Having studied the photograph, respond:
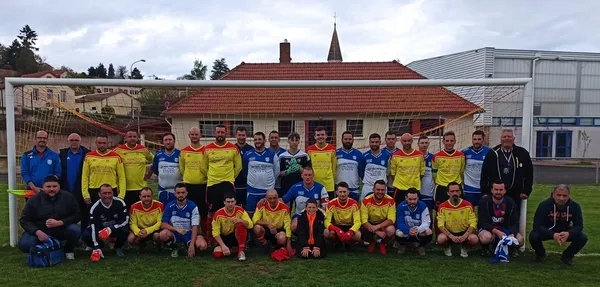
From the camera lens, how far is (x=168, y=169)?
18.5ft

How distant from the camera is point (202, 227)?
227 inches

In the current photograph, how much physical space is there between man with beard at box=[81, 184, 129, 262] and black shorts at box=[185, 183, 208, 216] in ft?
2.44

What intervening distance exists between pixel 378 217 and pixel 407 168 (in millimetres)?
688

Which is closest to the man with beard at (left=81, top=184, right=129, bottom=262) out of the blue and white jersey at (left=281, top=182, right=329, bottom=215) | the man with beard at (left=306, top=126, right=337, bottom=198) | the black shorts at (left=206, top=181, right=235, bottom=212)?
the black shorts at (left=206, top=181, right=235, bottom=212)

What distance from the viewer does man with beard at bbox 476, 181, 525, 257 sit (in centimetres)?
517

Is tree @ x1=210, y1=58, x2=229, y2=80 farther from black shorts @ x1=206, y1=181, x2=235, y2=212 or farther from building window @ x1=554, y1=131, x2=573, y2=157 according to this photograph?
black shorts @ x1=206, y1=181, x2=235, y2=212

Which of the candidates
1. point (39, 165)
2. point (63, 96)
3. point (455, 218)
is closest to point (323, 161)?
point (455, 218)

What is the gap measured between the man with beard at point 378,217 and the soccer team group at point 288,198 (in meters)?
0.01

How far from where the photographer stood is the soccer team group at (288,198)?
16.8ft

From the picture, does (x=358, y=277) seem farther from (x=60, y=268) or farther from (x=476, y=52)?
(x=476, y=52)

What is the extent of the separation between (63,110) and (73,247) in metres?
2.45

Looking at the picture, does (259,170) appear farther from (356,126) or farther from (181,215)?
(356,126)

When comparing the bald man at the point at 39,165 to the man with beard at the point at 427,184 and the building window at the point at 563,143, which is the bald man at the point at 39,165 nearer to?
the man with beard at the point at 427,184

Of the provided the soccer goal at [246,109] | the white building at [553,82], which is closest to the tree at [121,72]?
the white building at [553,82]
